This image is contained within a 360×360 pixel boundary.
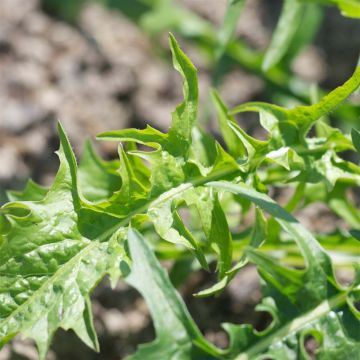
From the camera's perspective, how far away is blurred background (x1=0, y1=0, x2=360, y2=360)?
8.52 feet

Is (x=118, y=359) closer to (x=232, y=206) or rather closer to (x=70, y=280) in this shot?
(x=232, y=206)

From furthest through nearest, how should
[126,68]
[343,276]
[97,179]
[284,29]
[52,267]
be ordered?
[126,68] < [343,276] < [284,29] < [97,179] < [52,267]

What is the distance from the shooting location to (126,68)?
2.89 metres

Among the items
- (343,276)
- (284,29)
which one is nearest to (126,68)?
(284,29)

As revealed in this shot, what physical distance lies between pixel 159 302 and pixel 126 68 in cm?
175

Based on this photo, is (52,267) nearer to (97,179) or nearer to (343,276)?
(97,179)

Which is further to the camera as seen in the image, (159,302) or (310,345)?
(310,345)

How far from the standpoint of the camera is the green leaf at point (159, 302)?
1265 mm

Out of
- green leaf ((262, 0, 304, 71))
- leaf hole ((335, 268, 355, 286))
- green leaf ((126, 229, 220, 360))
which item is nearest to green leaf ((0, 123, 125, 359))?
green leaf ((126, 229, 220, 360))

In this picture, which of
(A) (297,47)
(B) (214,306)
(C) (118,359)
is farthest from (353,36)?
(C) (118,359)

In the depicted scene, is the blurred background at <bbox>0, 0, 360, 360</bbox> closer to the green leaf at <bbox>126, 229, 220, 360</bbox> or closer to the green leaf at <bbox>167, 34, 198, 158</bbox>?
the green leaf at <bbox>167, 34, 198, 158</bbox>

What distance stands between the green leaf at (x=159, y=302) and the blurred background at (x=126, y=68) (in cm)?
97

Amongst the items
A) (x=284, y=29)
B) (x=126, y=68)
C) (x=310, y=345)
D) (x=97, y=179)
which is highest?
(x=284, y=29)

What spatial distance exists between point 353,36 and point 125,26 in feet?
3.03
